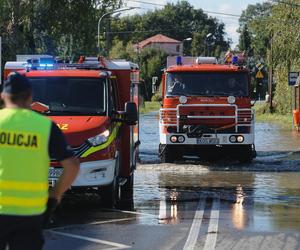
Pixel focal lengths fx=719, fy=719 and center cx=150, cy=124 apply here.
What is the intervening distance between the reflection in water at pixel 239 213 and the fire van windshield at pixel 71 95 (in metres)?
2.48

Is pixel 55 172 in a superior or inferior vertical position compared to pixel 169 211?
superior

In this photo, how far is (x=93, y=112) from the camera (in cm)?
1088

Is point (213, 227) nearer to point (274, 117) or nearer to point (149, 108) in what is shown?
point (274, 117)

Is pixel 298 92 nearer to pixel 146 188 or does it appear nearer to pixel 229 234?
pixel 146 188

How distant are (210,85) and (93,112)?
707 cm

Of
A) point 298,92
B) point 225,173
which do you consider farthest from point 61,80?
point 298,92

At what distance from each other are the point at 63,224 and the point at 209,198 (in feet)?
11.2

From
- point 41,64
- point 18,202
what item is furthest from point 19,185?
Answer: point 41,64

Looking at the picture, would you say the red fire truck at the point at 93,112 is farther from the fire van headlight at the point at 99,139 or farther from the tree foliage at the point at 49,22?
the tree foliage at the point at 49,22

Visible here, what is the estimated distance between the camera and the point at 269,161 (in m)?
18.6

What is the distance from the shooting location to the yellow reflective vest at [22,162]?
4.45 metres

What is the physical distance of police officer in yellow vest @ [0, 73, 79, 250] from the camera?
14.6 ft

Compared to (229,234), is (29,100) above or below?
above

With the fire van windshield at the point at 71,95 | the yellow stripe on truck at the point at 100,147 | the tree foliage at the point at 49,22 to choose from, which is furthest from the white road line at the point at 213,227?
the tree foliage at the point at 49,22
